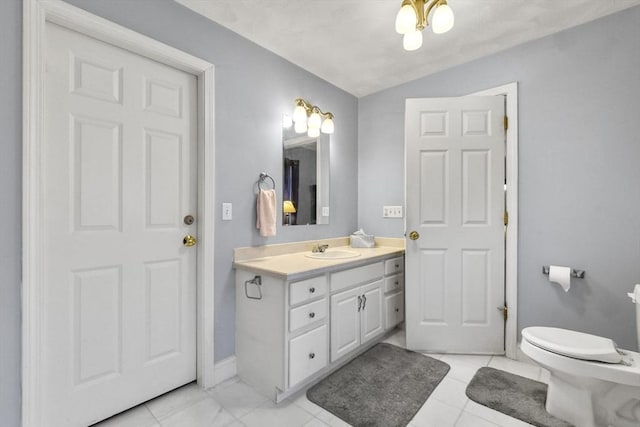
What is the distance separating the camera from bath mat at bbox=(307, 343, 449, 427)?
5.14ft

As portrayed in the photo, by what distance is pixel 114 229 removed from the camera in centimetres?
155

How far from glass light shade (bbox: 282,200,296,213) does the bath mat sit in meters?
1.23

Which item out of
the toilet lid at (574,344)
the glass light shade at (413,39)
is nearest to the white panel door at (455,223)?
the toilet lid at (574,344)

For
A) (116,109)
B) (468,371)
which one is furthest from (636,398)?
(116,109)

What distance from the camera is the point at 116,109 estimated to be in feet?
5.08

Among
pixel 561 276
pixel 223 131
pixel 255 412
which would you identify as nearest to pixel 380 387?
pixel 255 412

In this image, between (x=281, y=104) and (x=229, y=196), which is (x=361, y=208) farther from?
(x=229, y=196)

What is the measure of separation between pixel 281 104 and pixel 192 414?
2.12m

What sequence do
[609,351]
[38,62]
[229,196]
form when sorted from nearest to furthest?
1. [38,62]
2. [609,351]
3. [229,196]

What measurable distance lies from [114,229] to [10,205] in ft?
Result: 1.34

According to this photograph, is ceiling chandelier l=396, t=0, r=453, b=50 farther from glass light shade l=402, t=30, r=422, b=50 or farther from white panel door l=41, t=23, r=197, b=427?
white panel door l=41, t=23, r=197, b=427

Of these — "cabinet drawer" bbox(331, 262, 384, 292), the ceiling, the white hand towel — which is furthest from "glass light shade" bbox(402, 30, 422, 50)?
"cabinet drawer" bbox(331, 262, 384, 292)

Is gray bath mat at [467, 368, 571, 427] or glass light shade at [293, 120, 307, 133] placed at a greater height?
glass light shade at [293, 120, 307, 133]

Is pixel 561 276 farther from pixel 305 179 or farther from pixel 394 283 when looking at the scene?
pixel 305 179
